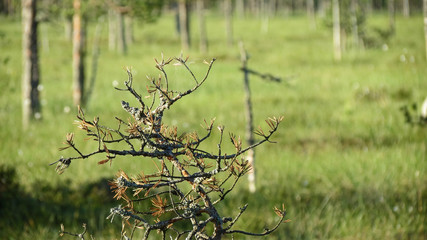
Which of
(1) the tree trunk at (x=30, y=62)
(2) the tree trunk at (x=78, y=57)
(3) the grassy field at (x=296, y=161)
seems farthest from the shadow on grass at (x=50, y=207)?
(2) the tree trunk at (x=78, y=57)

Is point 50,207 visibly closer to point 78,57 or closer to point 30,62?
point 30,62

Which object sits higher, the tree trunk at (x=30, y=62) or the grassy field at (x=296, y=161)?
the tree trunk at (x=30, y=62)

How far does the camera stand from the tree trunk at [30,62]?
7.93 meters

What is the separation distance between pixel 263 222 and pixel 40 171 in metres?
2.77

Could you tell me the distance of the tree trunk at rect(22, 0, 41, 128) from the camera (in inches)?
312

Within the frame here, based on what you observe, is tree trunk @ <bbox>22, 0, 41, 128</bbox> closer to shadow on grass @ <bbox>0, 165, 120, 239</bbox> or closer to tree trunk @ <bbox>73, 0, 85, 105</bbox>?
tree trunk @ <bbox>73, 0, 85, 105</bbox>

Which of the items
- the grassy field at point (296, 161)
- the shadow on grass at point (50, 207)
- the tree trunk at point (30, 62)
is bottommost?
the grassy field at point (296, 161)

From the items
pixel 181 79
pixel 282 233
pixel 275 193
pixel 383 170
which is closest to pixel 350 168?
pixel 383 170

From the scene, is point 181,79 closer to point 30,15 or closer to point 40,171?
point 30,15

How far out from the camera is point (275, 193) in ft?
15.3

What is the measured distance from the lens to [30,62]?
8.09 metres

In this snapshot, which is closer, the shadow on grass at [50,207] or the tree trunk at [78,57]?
the shadow on grass at [50,207]

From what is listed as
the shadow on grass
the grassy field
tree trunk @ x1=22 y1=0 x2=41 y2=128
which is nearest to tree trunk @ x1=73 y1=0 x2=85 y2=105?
the grassy field

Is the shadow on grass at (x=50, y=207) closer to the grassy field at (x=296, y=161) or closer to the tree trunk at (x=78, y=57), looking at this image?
the grassy field at (x=296, y=161)
